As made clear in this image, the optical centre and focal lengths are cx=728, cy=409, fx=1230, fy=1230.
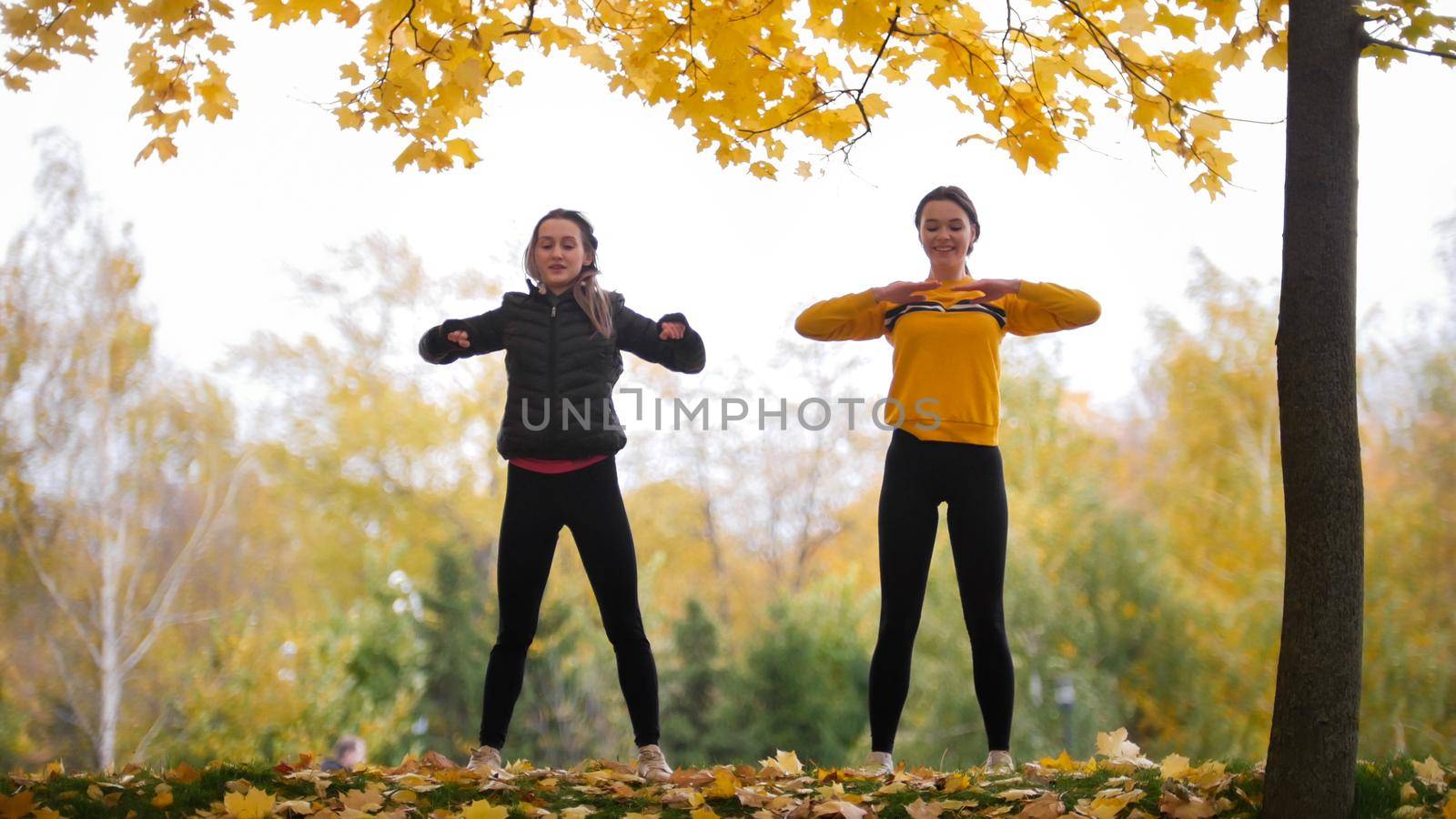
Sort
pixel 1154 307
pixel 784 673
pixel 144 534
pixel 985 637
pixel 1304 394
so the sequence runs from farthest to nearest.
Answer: pixel 1154 307, pixel 144 534, pixel 784 673, pixel 985 637, pixel 1304 394

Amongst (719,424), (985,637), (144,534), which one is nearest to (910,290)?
(985,637)

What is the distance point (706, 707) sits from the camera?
60.0 feet

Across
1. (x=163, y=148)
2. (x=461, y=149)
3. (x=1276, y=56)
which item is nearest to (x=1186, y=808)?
(x=1276, y=56)

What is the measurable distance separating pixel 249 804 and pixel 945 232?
102 inches

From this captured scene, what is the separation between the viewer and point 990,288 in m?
Result: 3.82

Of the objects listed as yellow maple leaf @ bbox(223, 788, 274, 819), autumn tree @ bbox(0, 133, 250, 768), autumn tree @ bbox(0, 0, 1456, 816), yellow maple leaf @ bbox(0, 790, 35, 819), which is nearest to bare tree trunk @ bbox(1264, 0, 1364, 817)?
autumn tree @ bbox(0, 0, 1456, 816)

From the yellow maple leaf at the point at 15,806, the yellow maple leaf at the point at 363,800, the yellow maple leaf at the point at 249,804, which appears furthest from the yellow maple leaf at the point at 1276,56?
the yellow maple leaf at the point at 15,806

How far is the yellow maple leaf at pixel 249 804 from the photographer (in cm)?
309

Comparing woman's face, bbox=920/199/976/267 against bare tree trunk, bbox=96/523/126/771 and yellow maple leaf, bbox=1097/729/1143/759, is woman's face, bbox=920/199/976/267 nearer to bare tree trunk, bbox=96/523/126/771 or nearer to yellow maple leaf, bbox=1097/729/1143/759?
yellow maple leaf, bbox=1097/729/1143/759

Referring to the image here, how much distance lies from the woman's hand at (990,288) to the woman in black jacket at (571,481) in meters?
0.86

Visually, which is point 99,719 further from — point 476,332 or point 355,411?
point 476,332

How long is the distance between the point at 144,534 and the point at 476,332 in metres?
18.3

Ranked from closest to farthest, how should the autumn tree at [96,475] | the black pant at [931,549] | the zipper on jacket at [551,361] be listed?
the black pant at [931,549]
the zipper on jacket at [551,361]
the autumn tree at [96,475]

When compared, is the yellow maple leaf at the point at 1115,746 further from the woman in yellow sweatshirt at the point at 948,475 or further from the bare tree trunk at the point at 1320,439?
the bare tree trunk at the point at 1320,439
